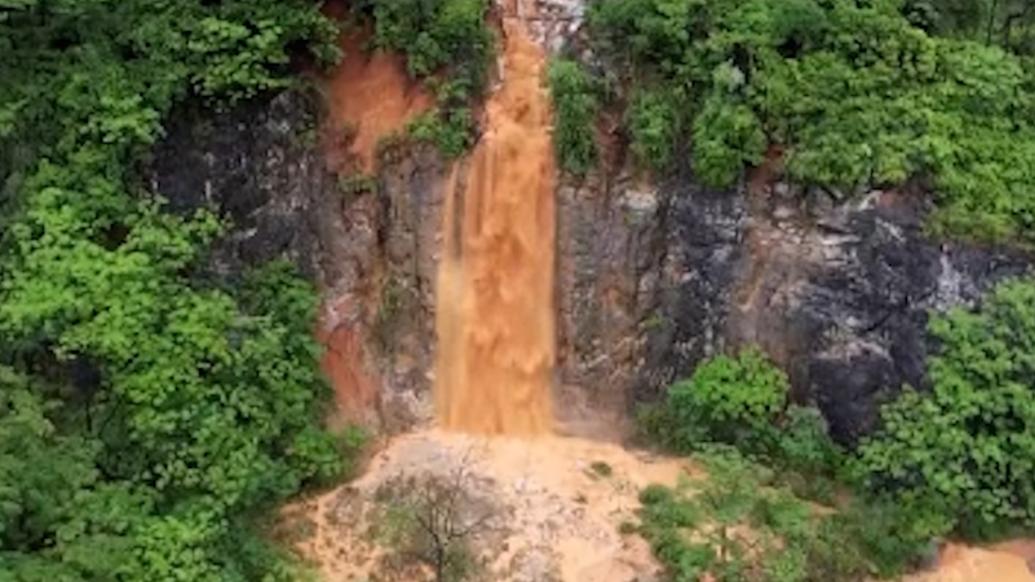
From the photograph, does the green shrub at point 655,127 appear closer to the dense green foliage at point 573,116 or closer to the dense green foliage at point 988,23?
the dense green foliage at point 573,116

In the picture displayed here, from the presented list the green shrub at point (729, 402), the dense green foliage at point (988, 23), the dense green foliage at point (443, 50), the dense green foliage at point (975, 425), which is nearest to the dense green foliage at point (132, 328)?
the dense green foliage at point (443, 50)

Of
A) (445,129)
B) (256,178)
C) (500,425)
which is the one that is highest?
(445,129)

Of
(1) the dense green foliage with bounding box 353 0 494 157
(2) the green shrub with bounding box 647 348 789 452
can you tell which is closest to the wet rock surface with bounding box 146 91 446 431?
(1) the dense green foliage with bounding box 353 0 494 157

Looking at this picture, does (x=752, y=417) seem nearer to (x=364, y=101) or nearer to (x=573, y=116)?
(x=573, y=116)

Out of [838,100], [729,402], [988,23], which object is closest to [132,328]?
[729,402]

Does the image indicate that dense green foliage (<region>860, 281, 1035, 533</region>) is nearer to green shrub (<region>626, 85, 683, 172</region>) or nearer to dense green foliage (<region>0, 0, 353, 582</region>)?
green shrub (<region>626, 85, 683, 172</region>)

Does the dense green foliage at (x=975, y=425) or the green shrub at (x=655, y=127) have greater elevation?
the green shrub at (x=655, y=127)
